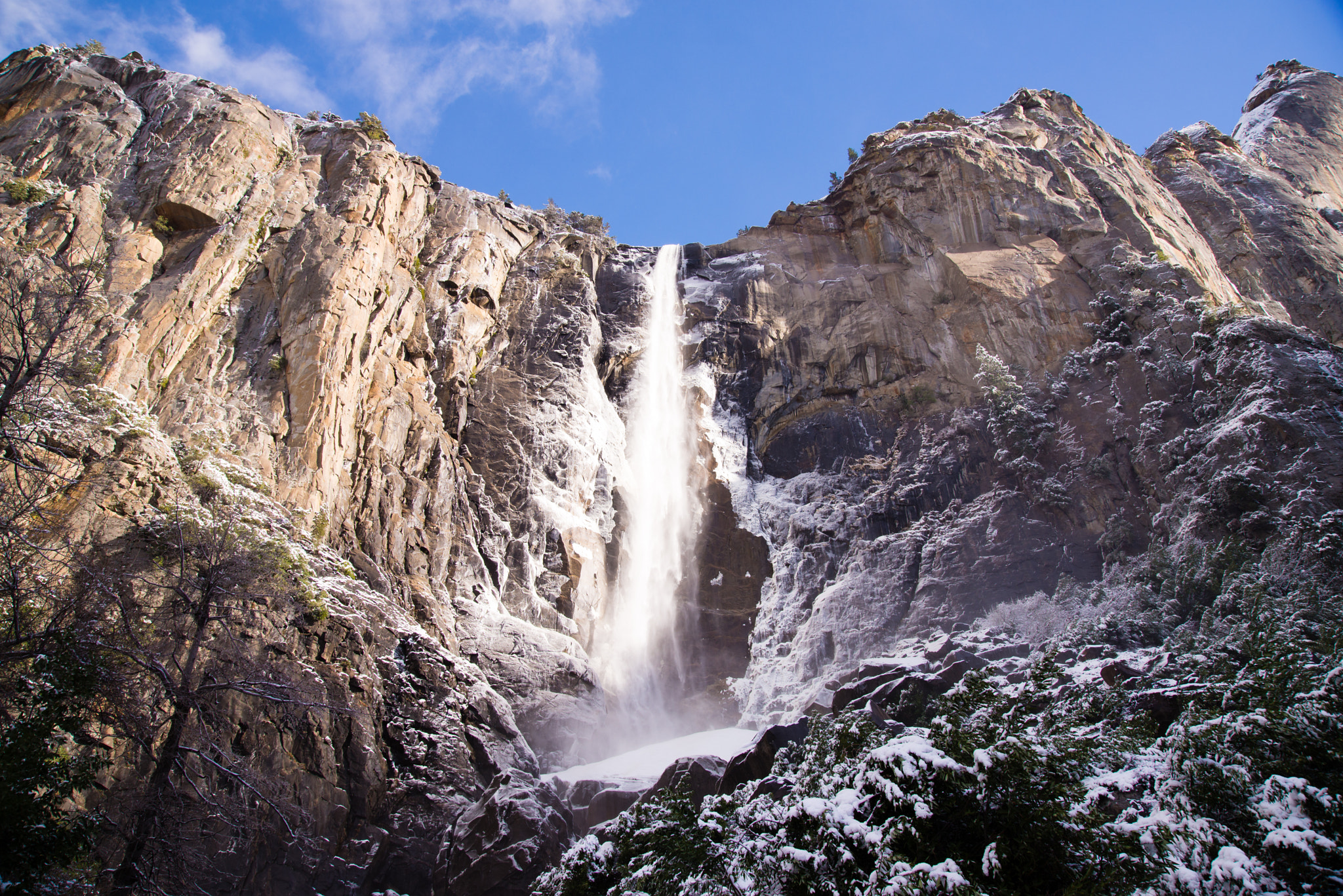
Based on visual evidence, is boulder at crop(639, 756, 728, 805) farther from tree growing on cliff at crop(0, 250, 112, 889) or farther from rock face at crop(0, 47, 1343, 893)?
tree growing on cliff at crop(0, 250, 112, 889)

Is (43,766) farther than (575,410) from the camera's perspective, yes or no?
No

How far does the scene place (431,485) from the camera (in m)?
22.8

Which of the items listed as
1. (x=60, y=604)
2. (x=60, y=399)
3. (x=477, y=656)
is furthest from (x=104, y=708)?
(x=477, y=656)

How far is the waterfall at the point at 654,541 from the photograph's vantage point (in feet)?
82.1

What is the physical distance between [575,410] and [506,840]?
18.6 meters

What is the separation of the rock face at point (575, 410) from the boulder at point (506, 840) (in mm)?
73

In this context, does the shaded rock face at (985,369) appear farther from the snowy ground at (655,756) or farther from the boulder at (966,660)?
the boulder at (966,660)

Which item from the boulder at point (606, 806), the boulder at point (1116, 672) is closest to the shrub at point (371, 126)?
the boulder at point (606, 806)

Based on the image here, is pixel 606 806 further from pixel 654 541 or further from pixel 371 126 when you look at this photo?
pixel 371 126

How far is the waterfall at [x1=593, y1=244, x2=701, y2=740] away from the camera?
82.1 feet

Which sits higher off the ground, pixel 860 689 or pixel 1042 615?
pixel 1042 615

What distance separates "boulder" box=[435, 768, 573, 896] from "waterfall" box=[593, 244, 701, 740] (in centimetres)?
765

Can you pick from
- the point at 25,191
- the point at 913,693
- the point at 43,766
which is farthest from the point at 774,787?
the point at 25,191

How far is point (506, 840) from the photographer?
13516mm
